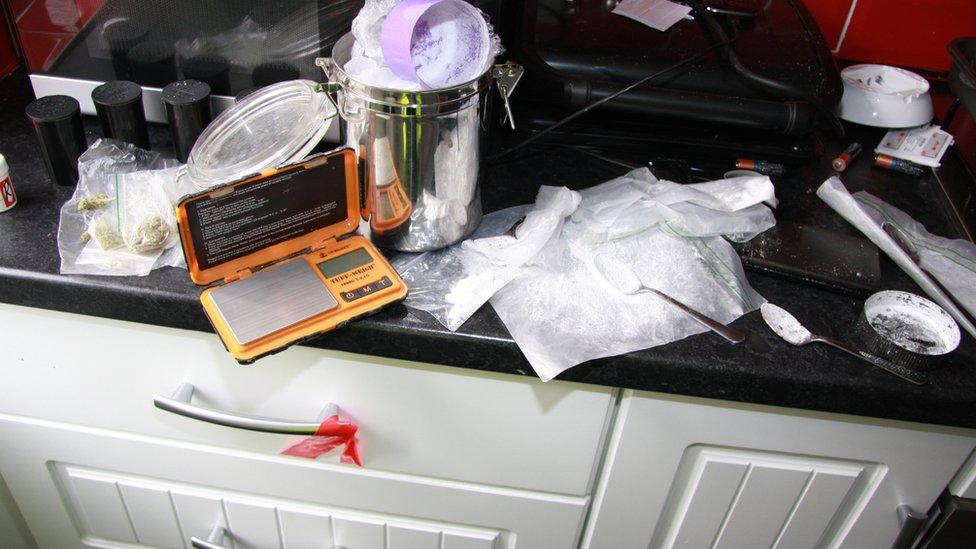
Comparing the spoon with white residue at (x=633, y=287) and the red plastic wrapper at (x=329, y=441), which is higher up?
the spoon with white residue at (x=633, y=287)

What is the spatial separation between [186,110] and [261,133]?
98mm

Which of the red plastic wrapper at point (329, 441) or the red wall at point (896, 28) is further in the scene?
the red wall at point (896, 28)

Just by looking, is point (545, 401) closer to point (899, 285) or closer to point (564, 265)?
point (564, 265)

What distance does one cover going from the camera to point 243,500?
845 mm

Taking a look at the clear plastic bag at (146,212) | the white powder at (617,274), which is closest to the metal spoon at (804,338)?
the white powder at (617,274)

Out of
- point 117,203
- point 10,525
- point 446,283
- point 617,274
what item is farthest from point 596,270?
point 10,525

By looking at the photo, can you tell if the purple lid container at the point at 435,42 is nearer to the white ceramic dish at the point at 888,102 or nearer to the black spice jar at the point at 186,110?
the black spice jar at the point at 186,110

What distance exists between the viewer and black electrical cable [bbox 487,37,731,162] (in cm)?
84

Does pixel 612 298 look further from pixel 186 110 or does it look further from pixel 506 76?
pixel 186 110

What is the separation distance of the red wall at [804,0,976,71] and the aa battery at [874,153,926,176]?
0.30 m

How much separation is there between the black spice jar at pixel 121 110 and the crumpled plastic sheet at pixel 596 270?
1.04ft

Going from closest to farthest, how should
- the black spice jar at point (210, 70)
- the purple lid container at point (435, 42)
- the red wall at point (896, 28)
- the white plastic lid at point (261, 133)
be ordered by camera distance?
the purple lid container at point (435, 42), the white plastic lid at point (261, 133), the black spice jar at point (210, 70), the red wall at point (896, 28)

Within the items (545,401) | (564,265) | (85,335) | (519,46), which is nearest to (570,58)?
(519,46)

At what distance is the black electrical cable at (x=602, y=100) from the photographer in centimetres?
84
